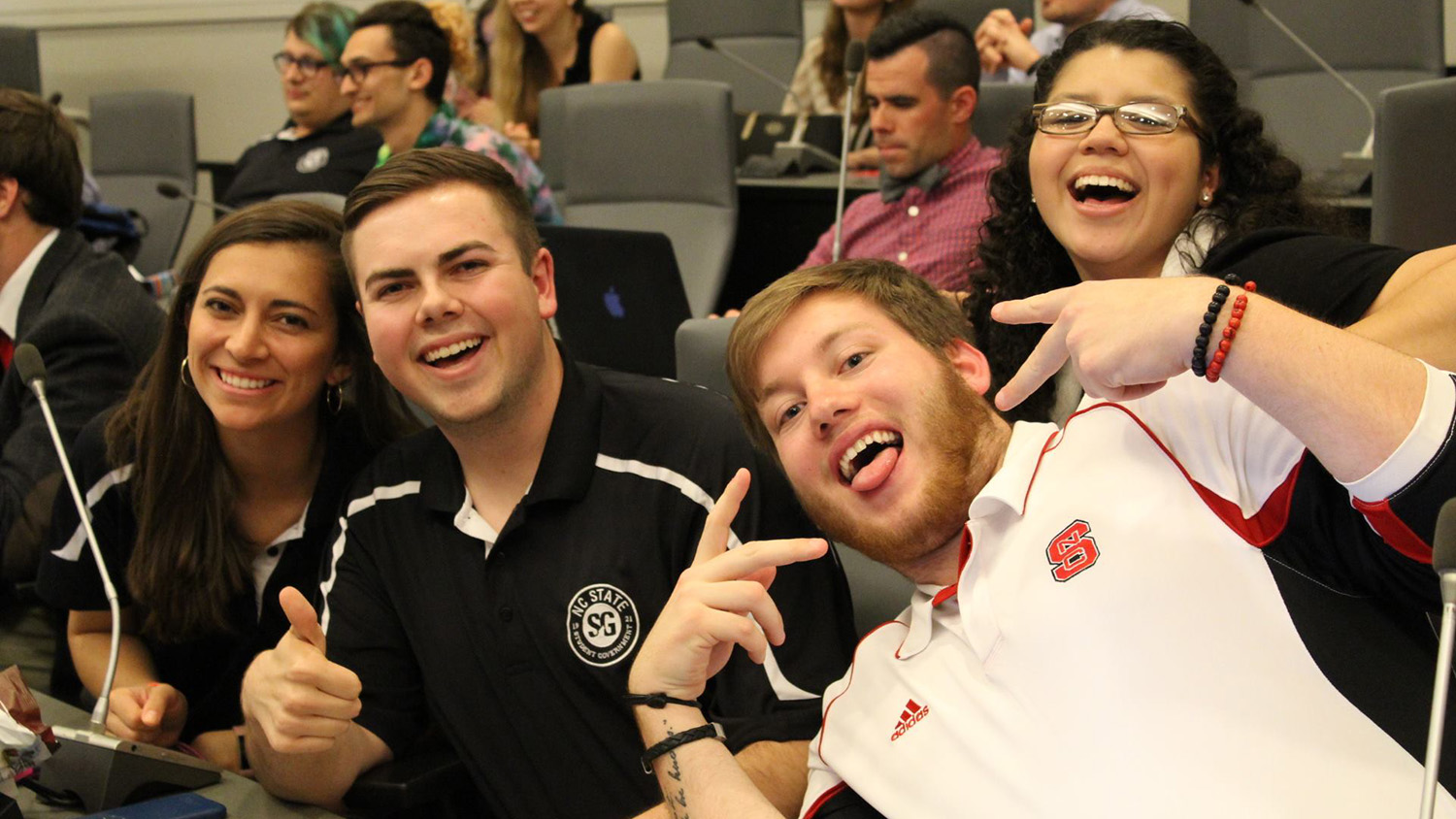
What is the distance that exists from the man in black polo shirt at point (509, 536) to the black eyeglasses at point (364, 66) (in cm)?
219

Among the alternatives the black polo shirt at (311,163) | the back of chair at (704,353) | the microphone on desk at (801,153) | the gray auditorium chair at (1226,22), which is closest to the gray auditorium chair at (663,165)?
the microphone on desk at (801,153)

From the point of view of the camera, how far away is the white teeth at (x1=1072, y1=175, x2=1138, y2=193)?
1.59m

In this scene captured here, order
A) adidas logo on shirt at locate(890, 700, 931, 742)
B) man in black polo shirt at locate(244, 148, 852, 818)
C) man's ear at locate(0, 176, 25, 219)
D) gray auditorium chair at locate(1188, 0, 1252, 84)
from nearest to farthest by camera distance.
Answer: adidas logo on shirt at locate(890, 700, 931, 742)
man in black polo shirt at locate(244, 148, 852, 818)
man's ear at locate(0, 176, 25, 219)
gray auditorium chair at locate(1188, 0, 1252, 84)

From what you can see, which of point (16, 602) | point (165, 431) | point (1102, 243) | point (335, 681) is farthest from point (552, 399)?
point (16, 602)

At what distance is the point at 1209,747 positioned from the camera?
3.34 ft

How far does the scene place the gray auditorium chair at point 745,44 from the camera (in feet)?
16.7

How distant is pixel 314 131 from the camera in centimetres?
412

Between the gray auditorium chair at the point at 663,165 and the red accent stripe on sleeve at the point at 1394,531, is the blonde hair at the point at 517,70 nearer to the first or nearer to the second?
the gray auditorium chair at the point at 663,165

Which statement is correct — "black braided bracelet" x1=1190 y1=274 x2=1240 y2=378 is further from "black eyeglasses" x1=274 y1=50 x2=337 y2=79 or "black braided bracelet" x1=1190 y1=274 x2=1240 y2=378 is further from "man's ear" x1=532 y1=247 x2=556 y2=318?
"black eyeglasses" x1=274 y1=50 x2=337 y2=79

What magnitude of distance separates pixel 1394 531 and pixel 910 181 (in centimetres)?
221

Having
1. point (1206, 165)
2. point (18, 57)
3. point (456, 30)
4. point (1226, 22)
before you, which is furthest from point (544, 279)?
point (18, 57)

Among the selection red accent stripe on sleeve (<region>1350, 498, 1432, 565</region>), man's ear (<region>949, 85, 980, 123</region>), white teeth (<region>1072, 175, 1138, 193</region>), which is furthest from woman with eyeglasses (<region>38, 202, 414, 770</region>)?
man's ear (<region>949, 85, 980, 123</region>)

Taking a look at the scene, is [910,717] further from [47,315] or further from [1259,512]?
[47,315]

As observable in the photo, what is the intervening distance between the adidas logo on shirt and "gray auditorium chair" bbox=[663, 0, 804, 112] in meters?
4.08
